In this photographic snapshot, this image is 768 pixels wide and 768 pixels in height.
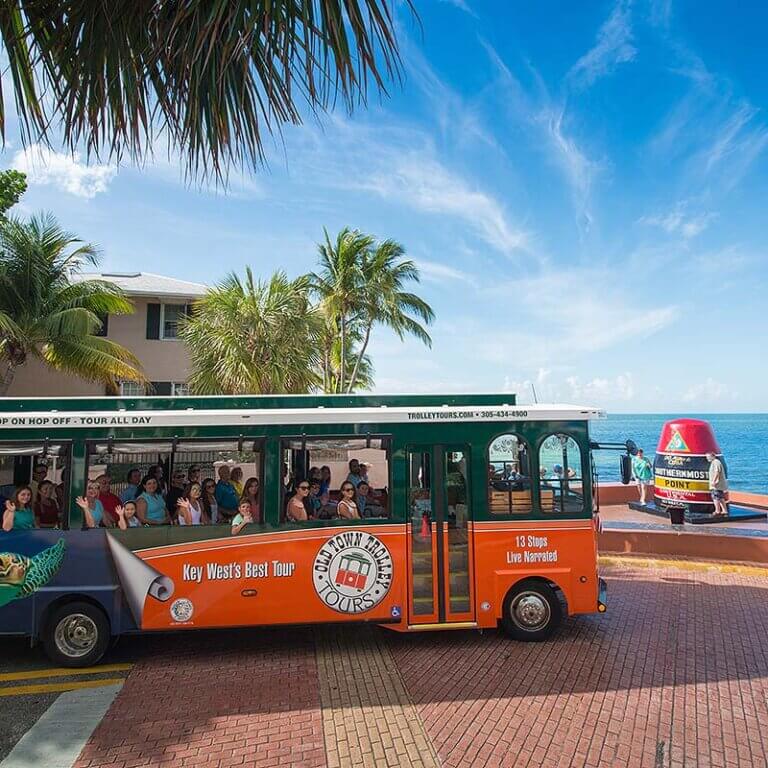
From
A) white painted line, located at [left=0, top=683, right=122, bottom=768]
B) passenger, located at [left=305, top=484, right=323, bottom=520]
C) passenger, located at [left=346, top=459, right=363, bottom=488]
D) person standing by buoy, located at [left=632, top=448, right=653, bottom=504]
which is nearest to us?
white painted line, located at [left=0, top=683, right=122, bottom=768]

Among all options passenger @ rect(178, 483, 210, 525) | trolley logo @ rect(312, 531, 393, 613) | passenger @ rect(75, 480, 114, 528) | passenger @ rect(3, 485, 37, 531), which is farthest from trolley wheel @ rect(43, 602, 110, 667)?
trolley logo @ rect(312, 531, 393, 613)

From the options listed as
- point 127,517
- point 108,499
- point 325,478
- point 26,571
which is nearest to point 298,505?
point 325,478

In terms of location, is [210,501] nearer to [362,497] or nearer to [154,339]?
[362,497]

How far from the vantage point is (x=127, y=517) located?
669cm

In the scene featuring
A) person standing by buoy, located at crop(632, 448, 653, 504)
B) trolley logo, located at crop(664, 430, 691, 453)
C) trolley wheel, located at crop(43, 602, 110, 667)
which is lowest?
trolley wheel, located at crop(43, 602, 110, 667)

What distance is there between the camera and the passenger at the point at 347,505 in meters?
7.00

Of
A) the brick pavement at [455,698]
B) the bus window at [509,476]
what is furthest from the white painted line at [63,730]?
the bus window at [509,476]

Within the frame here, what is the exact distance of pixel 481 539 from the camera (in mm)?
7090

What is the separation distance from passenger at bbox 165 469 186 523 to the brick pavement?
5.87 ft

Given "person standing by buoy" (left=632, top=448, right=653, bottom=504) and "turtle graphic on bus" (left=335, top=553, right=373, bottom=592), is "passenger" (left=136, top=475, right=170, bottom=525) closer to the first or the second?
"turtle graphic on bus" (left=335, top=553, right=373, bottom=592)

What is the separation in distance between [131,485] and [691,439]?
532 inches

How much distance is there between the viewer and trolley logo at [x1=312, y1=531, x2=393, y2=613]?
6855 millimetres

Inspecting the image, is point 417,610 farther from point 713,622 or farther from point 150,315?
point 150,315

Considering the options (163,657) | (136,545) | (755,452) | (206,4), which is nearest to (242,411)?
(136,545)
